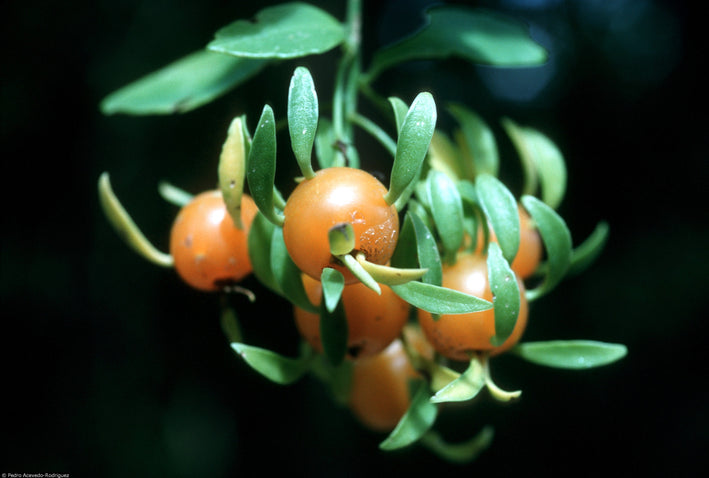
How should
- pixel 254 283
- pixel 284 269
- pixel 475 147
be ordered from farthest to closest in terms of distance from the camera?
1. pixel 254 283
2. pixel 475 147
3. pixel 284 269

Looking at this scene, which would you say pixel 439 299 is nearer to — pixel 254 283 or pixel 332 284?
pixel 332 284

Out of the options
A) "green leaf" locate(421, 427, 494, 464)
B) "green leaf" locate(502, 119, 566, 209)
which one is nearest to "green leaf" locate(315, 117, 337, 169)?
"green leaf" locate(502, 119, 566, 209)

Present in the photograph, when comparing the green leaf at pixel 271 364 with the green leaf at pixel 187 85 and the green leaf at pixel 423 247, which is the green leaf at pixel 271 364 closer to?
the green leaf at pixel 423 247

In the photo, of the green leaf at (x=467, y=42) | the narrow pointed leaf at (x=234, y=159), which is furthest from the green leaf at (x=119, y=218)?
the green leaf at (x=467, y=42)

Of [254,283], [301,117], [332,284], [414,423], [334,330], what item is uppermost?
[301,117]

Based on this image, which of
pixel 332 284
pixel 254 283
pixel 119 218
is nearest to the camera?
pixel 332 284

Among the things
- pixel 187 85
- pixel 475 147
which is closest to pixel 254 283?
pixel 187 85
